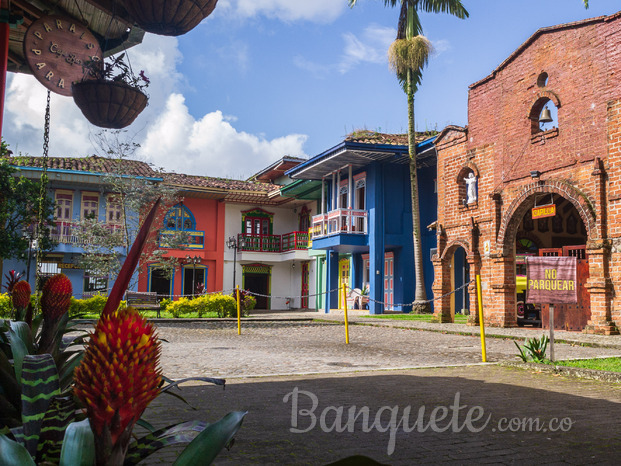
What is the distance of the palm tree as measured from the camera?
21266 millimetres

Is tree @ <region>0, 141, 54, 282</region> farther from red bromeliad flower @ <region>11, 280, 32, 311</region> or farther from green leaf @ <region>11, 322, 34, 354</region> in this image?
green leaf @ <region>11, 322, 34, 354</region>

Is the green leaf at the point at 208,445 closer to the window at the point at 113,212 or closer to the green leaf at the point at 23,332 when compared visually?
the green leaf at the point at 23,332

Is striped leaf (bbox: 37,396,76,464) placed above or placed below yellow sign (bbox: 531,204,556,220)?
below

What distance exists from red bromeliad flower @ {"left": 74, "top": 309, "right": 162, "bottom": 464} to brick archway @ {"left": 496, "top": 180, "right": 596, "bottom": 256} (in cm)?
1457

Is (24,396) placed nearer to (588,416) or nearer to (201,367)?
(588,416)

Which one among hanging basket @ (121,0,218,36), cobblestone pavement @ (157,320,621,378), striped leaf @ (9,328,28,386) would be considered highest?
hanging basket @ (121,0,218,36)

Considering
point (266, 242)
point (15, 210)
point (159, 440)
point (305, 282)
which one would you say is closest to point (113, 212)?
point (15, 210)

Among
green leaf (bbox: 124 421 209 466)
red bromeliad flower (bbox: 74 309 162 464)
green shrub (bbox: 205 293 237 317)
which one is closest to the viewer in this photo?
red bromeliad flower (bbox: 74 309 162 464)

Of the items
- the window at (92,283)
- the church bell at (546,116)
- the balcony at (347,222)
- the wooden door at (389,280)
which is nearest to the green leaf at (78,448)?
the church bell at (546,116)

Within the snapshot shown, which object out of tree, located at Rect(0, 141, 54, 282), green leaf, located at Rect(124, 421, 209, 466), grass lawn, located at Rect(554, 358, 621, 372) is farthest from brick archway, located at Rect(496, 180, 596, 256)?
tree, located at Rect(0, 141, 54, 282)

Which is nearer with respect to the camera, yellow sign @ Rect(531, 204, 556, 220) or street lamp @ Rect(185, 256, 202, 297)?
yellow sign @ Rect(531, 204, 556, 220)

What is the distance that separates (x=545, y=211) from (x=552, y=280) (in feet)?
25.1

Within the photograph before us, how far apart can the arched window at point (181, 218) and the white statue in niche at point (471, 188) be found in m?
17.8

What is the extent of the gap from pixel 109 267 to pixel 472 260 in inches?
618
